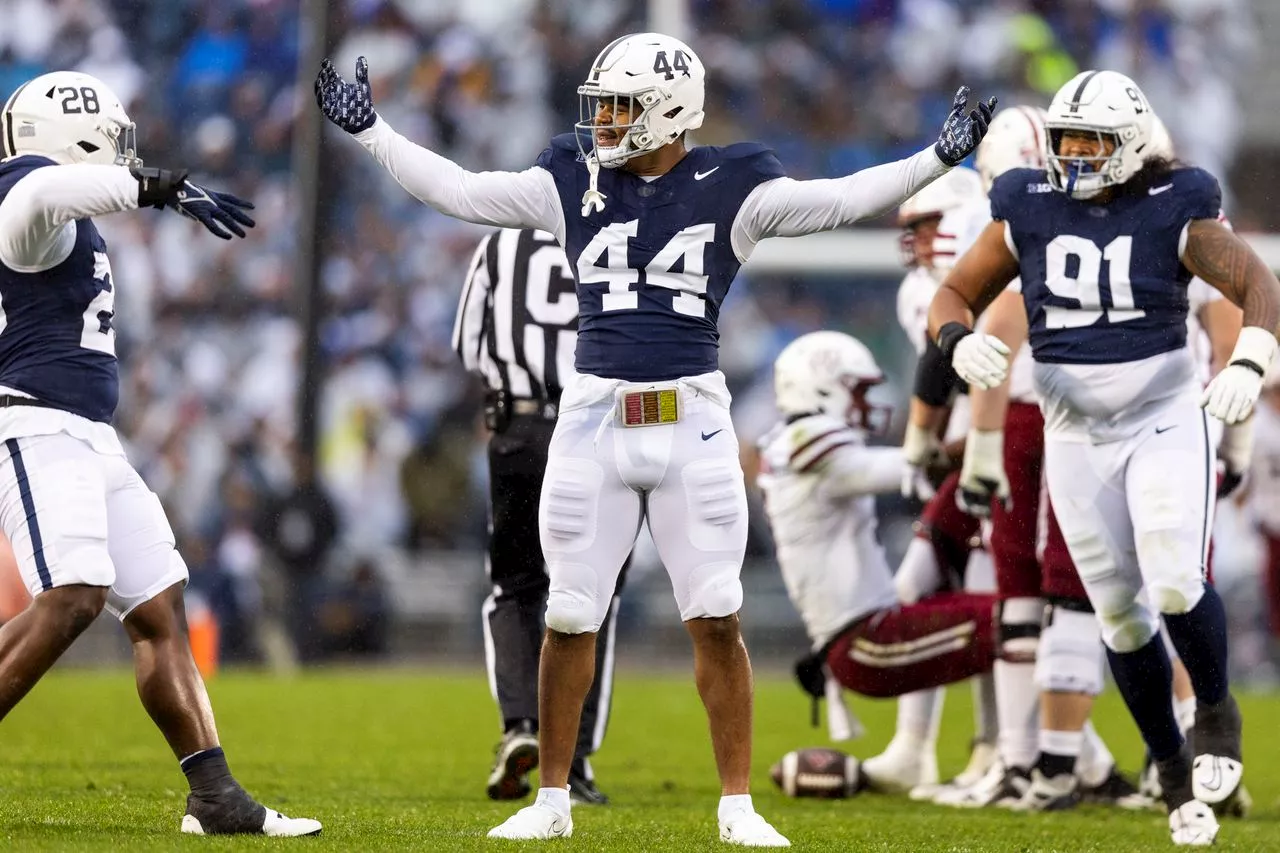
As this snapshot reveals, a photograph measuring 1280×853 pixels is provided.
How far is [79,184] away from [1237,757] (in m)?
3.18

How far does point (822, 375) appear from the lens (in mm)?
6754

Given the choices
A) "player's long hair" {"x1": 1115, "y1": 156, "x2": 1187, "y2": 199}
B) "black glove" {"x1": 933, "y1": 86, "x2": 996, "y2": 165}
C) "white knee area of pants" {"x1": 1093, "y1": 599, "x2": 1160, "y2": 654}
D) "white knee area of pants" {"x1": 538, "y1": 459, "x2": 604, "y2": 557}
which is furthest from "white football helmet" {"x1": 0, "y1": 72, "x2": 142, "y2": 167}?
"white knee area of pants" {"x1": 1093, "y1": 599, "x2": 1160, "y2": 654}

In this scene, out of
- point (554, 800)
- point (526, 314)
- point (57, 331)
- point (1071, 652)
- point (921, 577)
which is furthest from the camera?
point (921, 577)

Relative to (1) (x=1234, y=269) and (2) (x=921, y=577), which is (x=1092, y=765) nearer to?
(2) (x=921, y=577)

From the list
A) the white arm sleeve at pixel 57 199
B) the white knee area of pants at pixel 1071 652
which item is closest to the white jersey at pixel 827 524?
the white knee area of pants at pixel 1071 652

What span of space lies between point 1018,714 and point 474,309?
2.16 meters

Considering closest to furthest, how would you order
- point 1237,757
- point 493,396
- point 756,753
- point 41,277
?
point 41,277, point 1237,757, point 493,396, point 756,753

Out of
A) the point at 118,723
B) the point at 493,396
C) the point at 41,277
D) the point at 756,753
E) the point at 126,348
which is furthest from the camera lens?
the point at 126,348

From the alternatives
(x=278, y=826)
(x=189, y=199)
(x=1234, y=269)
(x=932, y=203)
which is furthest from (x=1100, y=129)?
(x=278, y=826)

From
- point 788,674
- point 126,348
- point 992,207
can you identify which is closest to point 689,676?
point 788,674

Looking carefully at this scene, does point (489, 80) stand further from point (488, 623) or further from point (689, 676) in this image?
point (488, 623)

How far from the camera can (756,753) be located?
25.7 feet

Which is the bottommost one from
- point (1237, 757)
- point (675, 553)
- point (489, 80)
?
point (1237, 757)

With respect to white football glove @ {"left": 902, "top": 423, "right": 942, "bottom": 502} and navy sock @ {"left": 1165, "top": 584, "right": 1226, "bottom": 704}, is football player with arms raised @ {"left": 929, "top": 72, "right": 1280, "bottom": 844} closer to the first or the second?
navy sock @ {"left": 1165, "top": 584, "right": 1226, "bottom": 704}
